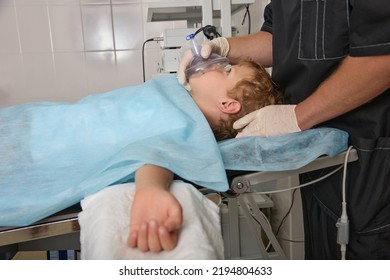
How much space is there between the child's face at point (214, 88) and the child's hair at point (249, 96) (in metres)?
0.02

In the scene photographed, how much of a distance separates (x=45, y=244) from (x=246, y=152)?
0.56m

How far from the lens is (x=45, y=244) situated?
0.86 m

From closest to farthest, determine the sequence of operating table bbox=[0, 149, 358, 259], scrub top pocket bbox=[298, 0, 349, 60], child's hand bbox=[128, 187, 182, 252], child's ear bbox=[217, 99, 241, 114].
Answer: child's hand bbox=[128, 187, 182, 252] → operating table bbox=[0, 149, 358, 259] → scrub top pocket bbox=[298, 0, 349, 60] → child's ear bbox=[217, 99, 241, 114]

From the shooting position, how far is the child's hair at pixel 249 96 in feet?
3.53

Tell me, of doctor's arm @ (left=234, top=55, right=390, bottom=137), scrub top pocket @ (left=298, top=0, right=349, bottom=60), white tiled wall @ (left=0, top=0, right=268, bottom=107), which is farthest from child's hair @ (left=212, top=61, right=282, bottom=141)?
white tiled wall @ (left=0, top=0, right=268, bottom=107)

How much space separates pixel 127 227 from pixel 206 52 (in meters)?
0.70

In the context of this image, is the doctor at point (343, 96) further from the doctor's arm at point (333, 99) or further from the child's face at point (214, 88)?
the child's face at point (214, 88)

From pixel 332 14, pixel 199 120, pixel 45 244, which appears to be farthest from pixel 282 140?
pixel 45 244

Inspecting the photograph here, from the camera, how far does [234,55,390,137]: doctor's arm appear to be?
2.36 feet

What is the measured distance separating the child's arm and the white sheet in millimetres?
17

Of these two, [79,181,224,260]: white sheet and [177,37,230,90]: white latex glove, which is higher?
[177,37,230,90]: white latex glove

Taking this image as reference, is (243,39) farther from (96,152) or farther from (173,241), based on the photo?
(173,241)

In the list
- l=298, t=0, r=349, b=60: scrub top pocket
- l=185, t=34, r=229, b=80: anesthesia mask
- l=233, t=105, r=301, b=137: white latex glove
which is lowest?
l=233, t=105, r=301, b=137: white latex glove

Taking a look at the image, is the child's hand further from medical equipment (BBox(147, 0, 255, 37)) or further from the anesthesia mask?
medical equipment (BBox(147, 0, 255, 37))
